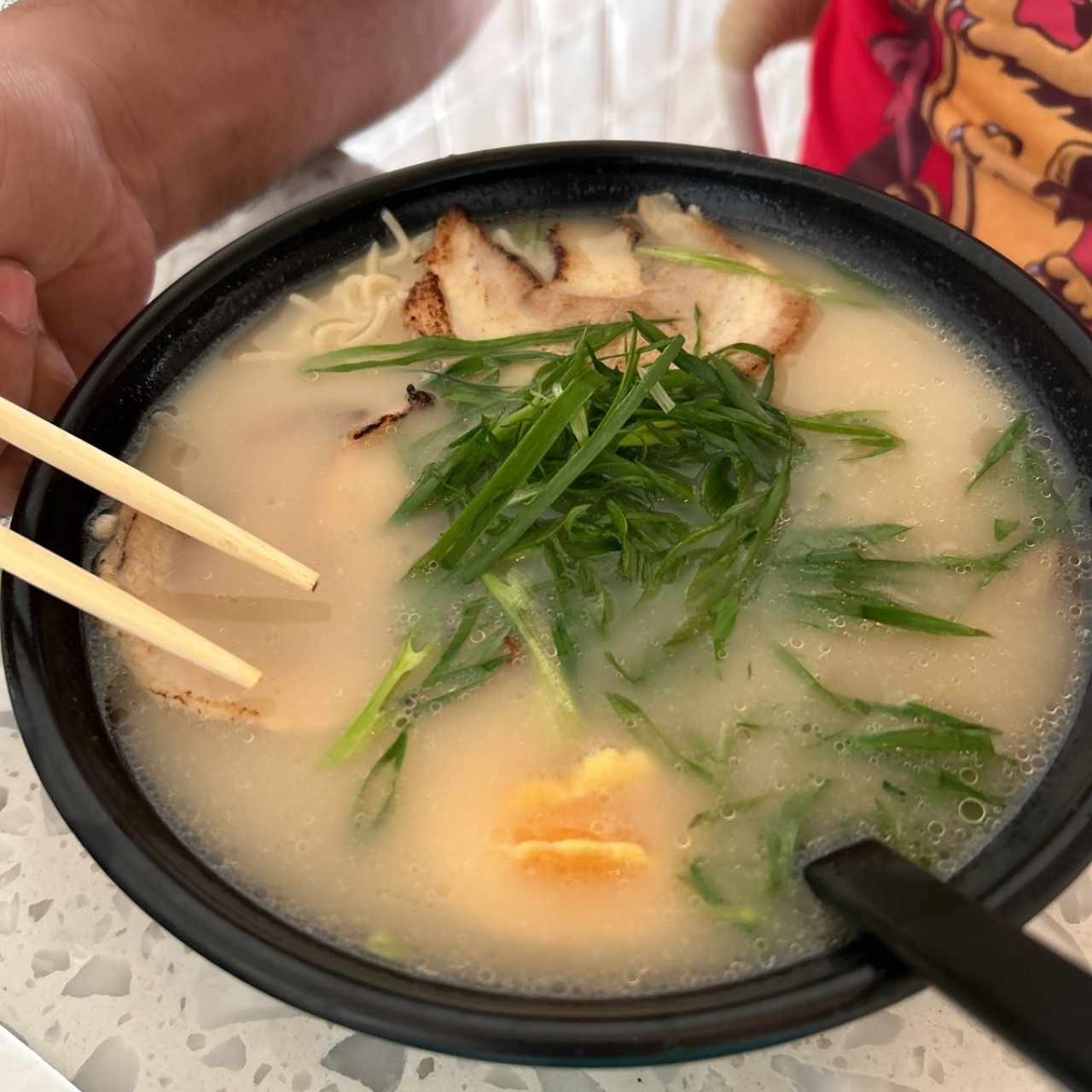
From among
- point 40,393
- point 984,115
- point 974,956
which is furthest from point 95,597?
point 984,115

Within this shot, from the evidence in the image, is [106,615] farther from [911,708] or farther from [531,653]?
[911,708]

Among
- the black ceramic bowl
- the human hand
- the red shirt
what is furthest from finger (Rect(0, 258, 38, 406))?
the red shirt

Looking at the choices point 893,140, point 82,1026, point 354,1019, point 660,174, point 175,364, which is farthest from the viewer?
point 893,140

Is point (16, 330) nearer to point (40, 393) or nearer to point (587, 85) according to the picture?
point (40, 393)

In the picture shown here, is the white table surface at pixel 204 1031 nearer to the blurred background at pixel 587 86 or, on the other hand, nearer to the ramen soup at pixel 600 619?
the ramen soup at pixel 600 619

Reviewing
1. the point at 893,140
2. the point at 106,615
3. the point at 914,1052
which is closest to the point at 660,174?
the point at 893,140

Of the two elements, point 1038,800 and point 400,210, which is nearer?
point 1038,800

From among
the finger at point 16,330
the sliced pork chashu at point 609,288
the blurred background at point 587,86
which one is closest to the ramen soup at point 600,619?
the sliced pork chashu at point 609,288
